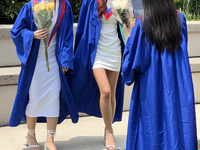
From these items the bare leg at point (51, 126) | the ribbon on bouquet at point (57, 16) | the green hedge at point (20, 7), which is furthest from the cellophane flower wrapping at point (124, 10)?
the green hedge at point (20, 7)

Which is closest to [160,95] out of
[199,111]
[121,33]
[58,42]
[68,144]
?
[121,33]

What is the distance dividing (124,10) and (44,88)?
45.5 inches

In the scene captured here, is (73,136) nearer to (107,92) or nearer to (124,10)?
(107,92)

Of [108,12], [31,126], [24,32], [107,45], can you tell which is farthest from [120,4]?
[31,126]

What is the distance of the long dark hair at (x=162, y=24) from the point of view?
260cm

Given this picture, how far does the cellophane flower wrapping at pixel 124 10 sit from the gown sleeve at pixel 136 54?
51 centimetres

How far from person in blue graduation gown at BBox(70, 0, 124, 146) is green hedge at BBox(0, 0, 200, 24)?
10.4ft

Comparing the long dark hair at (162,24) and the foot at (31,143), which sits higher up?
the long dark hair at (162,24)

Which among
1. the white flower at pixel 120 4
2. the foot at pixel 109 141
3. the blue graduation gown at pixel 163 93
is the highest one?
the white flower at pixel 120 4

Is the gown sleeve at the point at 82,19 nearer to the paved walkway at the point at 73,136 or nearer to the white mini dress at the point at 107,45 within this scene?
the white mini dress at the point at 107,45

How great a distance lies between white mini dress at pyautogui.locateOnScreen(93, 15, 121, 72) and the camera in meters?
3.53

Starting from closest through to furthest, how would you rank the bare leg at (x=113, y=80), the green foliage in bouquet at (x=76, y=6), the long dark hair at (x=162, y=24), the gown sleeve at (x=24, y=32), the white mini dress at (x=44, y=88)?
the long dark hair at (x=162, y=24)
the gown sleeve at (x=24, y=32)
the white mini dress at (x=44, y=88)
the bare leg at (x=113, y=80)
the green foliage in bouquet at (x=76, y=6)

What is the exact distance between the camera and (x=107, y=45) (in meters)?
3.54

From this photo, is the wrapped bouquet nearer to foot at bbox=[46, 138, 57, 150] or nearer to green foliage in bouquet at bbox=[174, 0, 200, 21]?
foot at bbox=[46, 138, 57, 150]
